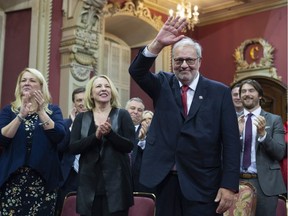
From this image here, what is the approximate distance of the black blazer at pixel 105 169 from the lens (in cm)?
250

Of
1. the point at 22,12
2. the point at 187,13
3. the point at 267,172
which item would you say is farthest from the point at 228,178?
the point at 187,13

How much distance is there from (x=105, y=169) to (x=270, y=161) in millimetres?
1149

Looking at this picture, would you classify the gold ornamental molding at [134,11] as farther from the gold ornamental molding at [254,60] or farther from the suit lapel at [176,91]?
the suit lapel at [176,91]

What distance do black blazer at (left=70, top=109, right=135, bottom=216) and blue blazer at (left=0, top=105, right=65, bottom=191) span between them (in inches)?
5.4

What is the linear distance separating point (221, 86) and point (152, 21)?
5659mm

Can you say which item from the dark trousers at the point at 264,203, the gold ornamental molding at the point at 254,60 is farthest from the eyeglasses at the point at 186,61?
the gold ornamental molding at the point at 254,60

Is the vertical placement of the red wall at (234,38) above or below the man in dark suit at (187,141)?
above

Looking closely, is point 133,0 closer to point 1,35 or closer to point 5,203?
point 1,35

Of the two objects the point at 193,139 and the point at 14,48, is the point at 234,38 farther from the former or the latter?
the point at 193,139

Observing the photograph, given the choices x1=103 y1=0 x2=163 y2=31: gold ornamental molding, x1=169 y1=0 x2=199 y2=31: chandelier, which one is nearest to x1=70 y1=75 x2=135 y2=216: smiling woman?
x1=169 y1=0 x2=199 y2=31: chandelier

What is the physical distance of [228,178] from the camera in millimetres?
1909

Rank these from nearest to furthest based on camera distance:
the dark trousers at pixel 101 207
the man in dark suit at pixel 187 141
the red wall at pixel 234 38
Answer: the man in dark suit at pixel 187 141
the dark trousers at pixel 101 207
the red wall at pixel 234 38

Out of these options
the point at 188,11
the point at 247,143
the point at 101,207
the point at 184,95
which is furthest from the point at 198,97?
the point at 188,11

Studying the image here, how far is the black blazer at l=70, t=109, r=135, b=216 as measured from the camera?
2.50 meters
